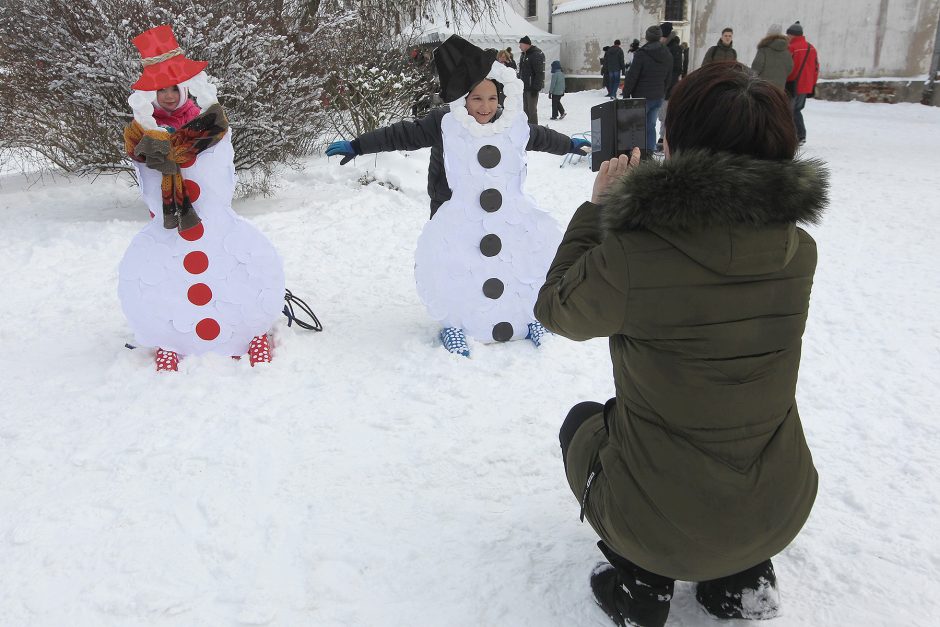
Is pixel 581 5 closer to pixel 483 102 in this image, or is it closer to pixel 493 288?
pixel 483 102

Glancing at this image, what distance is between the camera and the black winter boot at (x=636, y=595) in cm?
182

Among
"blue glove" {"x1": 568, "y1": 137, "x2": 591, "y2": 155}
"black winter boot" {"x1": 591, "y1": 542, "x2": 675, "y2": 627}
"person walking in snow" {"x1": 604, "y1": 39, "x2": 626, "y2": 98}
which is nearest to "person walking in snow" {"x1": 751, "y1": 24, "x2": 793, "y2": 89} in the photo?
"blue glove" {"x1": 568, "y1": 137, "x2": 591, "y2": 155}

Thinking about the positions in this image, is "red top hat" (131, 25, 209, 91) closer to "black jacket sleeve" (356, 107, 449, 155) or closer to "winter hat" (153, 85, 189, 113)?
"winter hat" (153, 85, 189, 113)

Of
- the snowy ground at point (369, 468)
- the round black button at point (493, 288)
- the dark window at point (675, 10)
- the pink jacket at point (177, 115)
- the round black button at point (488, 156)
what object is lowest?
the snowy ground at point (369, 468)

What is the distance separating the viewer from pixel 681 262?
4.90 feet

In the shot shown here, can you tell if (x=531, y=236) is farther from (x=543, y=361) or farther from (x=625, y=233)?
(x=625, y=233)

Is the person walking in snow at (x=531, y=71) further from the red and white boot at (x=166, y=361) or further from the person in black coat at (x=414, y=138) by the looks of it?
the red and white boot at (x=166, y=361)

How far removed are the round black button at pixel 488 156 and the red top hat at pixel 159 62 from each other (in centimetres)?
143

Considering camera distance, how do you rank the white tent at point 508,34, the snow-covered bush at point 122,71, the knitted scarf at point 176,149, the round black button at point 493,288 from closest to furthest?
the knitted scarf at point 176,149 → the round black button at point 493,288 → the snow-covered bush at point 122,71 → the white tent at point 508,34

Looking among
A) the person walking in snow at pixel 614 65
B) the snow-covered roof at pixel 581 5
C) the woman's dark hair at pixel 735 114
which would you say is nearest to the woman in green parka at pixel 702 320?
the woman's dark hair at pixel 735 114

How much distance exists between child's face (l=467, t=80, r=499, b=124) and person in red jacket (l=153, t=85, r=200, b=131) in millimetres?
1415

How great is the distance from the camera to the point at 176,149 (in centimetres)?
323

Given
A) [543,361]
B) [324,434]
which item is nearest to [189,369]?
[324,434]

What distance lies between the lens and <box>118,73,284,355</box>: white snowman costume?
11.2 ft
